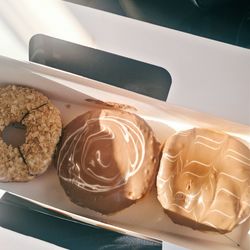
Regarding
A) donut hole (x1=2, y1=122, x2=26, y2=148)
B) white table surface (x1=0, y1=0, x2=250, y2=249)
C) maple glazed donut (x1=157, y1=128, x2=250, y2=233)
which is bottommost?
maple glazed donut (x1=157, y1=128, x2=250, y2=233)

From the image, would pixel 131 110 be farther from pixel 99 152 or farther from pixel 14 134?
pixel 14 134

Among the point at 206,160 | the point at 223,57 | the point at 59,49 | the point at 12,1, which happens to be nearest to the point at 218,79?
the point at 223,57

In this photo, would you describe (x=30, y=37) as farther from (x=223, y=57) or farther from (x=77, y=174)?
(x=223, y=57)

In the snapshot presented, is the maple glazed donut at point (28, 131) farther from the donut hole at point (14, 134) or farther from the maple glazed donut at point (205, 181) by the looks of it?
the maple glazed donut at point (205, 181)

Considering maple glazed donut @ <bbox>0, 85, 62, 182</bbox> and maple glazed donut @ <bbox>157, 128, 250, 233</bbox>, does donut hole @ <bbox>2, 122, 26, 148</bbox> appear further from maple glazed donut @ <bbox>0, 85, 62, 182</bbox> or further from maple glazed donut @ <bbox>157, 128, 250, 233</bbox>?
maple glazed donut @ <bbox>157, 128, 250, 233</bbox>

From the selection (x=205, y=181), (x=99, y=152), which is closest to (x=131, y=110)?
(x=99, y=152)

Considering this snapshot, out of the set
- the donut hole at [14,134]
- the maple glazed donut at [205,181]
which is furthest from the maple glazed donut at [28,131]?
the maple glazed donut at [205,181]

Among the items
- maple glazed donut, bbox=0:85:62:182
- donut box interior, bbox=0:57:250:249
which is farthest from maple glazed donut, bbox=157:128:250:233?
maple glazed donut, bbox=0:85:62:182
